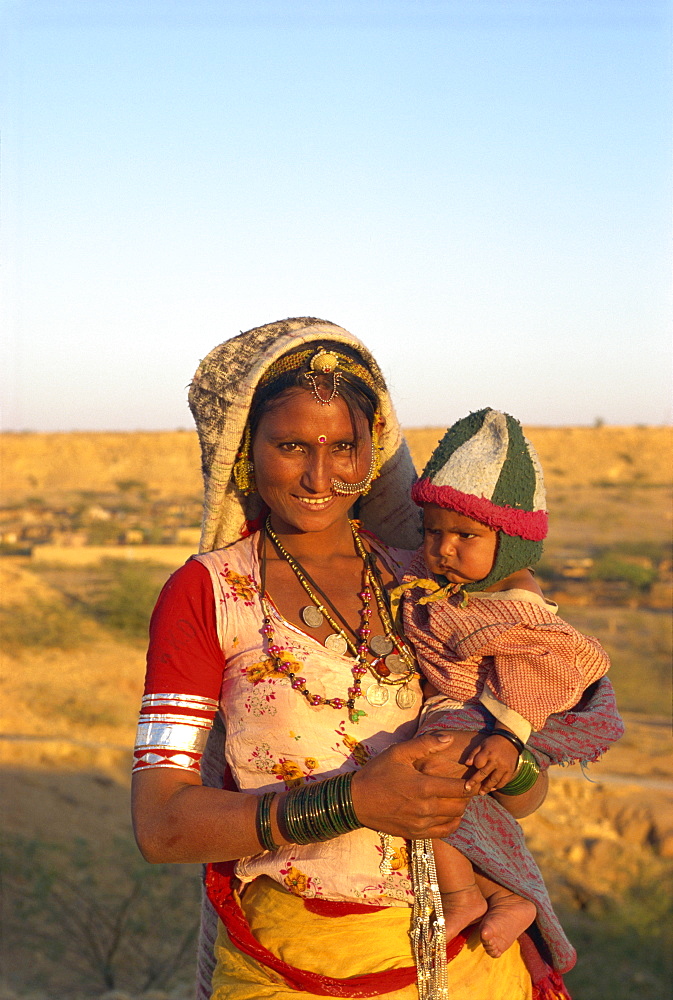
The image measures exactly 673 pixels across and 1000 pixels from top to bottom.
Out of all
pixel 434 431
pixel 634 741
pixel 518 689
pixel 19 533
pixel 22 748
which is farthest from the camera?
pixel 434 431

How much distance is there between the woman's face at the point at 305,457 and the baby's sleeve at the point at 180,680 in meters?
0.34

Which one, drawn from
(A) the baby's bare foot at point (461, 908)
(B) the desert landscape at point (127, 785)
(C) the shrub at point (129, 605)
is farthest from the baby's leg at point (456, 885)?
(C) the shrub at point (129, 605)

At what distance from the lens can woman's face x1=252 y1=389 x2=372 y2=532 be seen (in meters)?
2.45

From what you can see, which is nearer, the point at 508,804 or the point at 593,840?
the point at 508,804

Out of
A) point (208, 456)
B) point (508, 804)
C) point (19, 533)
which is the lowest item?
point (19, 533)

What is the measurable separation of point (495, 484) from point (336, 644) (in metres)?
0.58

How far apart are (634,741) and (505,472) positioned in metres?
10.7

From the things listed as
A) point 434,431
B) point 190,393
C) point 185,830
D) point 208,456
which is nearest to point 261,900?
point 185,830

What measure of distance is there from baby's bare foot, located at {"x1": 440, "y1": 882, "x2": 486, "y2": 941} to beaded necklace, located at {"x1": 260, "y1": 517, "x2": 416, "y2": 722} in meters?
0.46

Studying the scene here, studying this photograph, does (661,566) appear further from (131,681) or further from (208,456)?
(208,456)

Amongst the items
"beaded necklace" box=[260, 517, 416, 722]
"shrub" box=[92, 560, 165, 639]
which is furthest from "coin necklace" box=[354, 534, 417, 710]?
"shrub" box=[92, 560, 165, 639]

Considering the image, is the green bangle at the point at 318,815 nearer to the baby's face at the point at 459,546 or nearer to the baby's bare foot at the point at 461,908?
the baby's bare foot at the point at 461,908

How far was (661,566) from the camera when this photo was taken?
22703 mm

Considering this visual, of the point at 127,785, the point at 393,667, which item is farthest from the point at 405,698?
the point at 127,785
